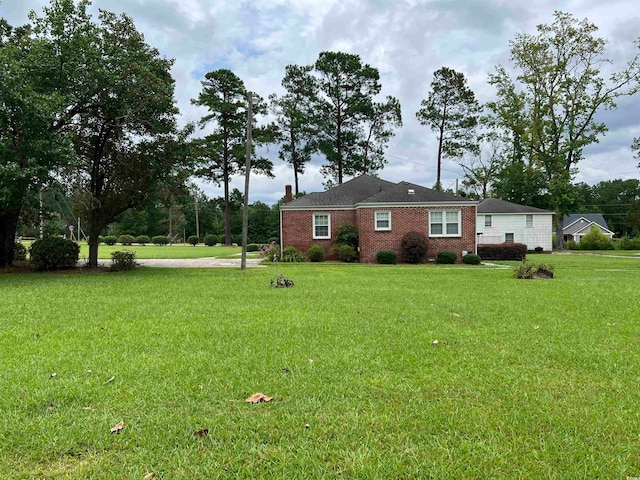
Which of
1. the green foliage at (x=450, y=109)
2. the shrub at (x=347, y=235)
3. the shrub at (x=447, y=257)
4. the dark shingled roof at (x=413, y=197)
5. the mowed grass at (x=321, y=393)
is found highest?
the green foliage at (x=450, y=109)

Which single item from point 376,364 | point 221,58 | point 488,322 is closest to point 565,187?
point 221,58

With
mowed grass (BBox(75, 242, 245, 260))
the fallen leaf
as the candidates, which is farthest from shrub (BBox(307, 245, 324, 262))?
the fallen leaf

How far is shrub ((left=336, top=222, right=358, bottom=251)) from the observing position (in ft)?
71.9

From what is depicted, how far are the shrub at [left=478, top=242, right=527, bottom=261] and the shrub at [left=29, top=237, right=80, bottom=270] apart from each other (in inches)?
878

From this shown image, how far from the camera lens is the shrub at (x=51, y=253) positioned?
14508 millimetres

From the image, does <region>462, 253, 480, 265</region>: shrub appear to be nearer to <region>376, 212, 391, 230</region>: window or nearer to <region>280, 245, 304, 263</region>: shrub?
<region>376, 212, 391, 230</region>: window

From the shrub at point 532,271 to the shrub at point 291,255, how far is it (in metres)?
11.2

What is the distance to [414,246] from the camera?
798 inches

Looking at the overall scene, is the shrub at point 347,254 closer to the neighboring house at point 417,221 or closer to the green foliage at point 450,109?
Answer: the neighboring house at point 417,221

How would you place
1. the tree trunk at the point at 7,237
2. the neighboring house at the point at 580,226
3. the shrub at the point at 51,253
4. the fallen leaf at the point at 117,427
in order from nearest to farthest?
1. the fallen leaf at the point at 117,427
2. the shrub at the point at 51,253
3. the tree trunk at the point at 7,237
4. the neighboring house at the point at 580,226

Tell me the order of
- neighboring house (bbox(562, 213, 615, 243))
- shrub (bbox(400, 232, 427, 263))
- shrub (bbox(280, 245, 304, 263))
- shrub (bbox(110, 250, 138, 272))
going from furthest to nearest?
neighboring house (bbox(562, 213, 615, 243)), shrub (bbox(280, 245, 304, 263)), shrub (bbox(400, 232, 427, 263)), shrub (bbox(110, 250, 138, 272))

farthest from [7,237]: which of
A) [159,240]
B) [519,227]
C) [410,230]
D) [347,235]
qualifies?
[159,240]

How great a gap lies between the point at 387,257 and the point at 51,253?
1422 centimetres

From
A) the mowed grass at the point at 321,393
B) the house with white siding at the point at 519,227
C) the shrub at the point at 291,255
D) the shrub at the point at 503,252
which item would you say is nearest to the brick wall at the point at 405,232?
the shrub at the point at 291,255
